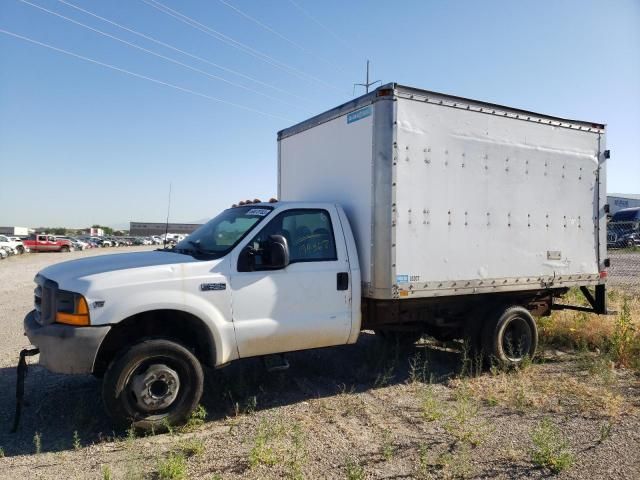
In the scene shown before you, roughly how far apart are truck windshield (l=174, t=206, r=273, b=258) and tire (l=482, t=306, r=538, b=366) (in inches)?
124

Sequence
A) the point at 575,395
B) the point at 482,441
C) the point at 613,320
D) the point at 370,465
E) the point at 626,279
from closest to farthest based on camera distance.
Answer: the point at 370,465 < the point at 482,441 < the point at 575,395 < the point at 613,320 < the point at 626,279

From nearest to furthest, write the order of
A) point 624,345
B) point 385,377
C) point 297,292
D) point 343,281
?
point 297,292 → point 343,281 → point 385,377 → point 624,345

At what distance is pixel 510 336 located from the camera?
20.6 feet

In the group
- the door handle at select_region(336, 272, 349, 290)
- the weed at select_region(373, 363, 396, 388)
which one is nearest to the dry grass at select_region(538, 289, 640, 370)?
the weed at select_region(373, 363, 396, 388)

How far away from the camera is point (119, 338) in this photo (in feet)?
14.1

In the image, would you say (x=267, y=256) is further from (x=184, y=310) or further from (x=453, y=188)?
(x=453, y=188)

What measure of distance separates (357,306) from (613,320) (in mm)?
5545

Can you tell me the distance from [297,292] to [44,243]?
44.4m

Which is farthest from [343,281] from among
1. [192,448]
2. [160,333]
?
[192,448]

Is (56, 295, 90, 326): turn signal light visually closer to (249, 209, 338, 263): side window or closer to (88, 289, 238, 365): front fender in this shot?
(88, 289, 238, 365): front fender

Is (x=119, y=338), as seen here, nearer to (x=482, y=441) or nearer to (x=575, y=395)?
(x=482, y=441)

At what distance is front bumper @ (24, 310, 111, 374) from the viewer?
3.88 metres

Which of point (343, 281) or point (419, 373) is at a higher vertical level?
point (343, 281)

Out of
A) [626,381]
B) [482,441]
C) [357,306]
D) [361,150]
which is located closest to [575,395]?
[626,381]
